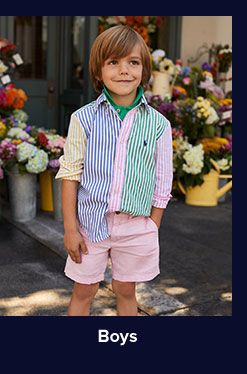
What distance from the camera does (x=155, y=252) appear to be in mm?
2379

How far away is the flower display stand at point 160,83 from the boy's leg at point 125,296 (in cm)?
387

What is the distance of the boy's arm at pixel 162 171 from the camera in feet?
7.58

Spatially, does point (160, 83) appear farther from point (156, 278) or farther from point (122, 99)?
point (122, 99)

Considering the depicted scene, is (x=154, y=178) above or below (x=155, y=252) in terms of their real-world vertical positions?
above

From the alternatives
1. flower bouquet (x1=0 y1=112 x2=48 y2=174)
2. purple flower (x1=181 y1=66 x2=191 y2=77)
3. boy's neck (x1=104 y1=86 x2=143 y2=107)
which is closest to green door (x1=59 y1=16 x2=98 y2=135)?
purple flower (x1=181 y1=66 x2=191 y2=77)

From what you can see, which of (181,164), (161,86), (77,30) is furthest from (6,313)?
(77,30)

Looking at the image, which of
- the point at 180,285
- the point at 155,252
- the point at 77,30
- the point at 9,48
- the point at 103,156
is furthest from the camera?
the point at 77,30

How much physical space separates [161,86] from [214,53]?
119 cm

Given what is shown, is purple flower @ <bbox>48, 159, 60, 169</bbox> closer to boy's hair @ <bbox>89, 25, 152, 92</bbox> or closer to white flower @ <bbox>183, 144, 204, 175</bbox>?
white flower @ <bbox>183, 144, 204, 175</bbox>

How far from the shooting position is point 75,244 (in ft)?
7.46

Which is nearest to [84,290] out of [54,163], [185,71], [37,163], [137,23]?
[37,163]

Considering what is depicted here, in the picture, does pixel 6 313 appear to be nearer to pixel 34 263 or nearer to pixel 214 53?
pixel 34 263

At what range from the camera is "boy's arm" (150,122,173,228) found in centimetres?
231

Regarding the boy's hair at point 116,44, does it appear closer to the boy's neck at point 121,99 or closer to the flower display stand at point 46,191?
the boy's neck at point 121,99
